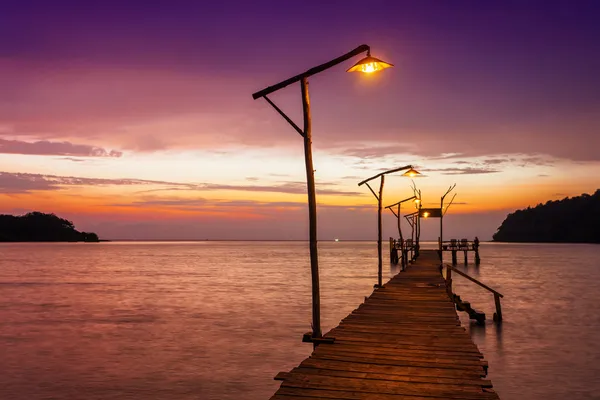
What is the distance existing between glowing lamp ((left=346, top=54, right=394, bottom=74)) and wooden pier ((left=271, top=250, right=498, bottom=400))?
5.32 meters

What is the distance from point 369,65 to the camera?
11125 millimetres

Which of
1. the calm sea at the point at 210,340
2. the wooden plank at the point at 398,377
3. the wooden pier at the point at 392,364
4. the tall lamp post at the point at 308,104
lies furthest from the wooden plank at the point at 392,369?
the calm sea at the point at 210,340

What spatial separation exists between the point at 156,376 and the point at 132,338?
Answer: 711 centimetres

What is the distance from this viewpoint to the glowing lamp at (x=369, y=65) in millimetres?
10969

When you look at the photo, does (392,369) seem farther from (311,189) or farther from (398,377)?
(311,189)

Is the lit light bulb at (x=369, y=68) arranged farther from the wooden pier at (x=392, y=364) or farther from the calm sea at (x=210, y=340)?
the calm sea at (x=210, y=340)

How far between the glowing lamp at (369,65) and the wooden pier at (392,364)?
5.32 m

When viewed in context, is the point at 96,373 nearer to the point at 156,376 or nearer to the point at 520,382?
the point at 156,376

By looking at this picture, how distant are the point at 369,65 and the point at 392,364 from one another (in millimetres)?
5511

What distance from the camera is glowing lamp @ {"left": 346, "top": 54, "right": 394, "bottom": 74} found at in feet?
36.0

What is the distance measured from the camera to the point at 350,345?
1130cm

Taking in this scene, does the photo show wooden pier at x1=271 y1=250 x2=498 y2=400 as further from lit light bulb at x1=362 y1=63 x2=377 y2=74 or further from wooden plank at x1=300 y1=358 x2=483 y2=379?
lit light bulb at x1=362 y1=63 x2=377 y2=74

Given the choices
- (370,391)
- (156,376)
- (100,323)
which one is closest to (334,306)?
(100,323)

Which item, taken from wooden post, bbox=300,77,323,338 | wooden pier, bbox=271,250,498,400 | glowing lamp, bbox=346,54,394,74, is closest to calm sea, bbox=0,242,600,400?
wooden pier, bbox=271,250,498,400
